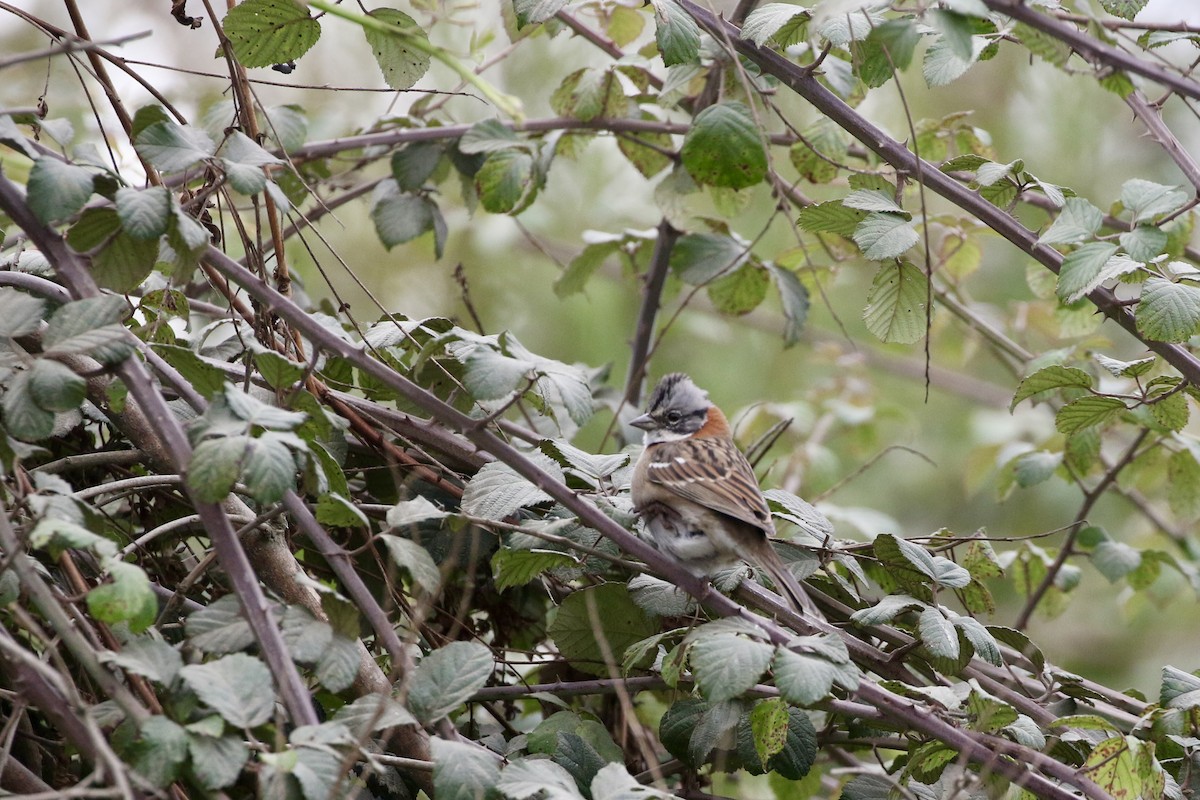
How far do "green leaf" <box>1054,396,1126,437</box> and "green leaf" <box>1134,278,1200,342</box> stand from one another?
322 mm

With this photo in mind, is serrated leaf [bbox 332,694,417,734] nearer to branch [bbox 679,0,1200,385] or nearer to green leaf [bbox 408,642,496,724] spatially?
green leaf [bbox 408,642,496,724]

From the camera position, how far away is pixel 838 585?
2652 mm

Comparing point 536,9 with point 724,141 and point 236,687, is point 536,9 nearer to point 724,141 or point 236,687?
point 724,141

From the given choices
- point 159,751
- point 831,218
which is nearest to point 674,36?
point 831,218

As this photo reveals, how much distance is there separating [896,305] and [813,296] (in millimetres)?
1759

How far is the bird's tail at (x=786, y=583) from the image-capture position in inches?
96.9

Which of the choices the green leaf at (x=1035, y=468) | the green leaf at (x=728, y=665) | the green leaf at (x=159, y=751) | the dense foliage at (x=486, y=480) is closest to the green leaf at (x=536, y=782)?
the dense foliage at (x=486, y=480)

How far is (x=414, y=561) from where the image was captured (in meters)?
1.95

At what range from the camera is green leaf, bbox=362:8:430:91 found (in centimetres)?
241

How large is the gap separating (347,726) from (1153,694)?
5082mm

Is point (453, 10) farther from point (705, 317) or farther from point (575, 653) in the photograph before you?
point (705, 317)

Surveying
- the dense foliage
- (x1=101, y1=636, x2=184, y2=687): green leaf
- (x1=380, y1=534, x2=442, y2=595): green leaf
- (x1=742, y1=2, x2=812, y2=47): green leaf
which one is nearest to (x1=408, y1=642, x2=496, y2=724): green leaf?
the dense foliage

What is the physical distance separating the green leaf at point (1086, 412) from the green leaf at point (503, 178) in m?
1.44

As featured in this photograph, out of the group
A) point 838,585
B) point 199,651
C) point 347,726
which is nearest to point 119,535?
point 199,651
